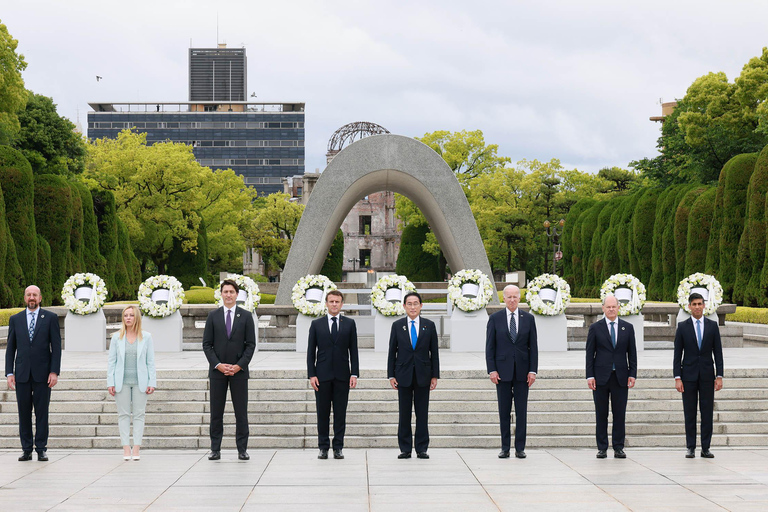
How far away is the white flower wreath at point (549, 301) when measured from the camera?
1493 cm

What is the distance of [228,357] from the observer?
8.36 metres

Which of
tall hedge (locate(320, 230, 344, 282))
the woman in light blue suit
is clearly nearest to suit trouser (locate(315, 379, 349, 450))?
the woman in light blue suit

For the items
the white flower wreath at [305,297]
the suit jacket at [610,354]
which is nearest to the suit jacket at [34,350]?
the suit jacket at [610,354]

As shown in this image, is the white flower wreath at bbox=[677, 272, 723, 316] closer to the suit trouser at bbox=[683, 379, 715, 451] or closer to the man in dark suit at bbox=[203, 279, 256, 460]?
the suit trouser at bbox=[683, 379, 715, 451]

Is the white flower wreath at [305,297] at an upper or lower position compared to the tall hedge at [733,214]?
lower

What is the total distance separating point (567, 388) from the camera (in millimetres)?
10555

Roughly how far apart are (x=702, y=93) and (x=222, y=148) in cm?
10050

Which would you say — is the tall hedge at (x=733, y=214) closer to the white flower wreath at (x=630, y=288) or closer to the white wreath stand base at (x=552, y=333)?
the white flower wreath at (x=630, y=288)

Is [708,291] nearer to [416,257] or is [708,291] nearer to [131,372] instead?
[131,372]

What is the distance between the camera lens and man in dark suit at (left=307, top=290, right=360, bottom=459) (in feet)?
27.6

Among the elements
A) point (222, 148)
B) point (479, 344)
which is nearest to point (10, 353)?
point (479, 344)

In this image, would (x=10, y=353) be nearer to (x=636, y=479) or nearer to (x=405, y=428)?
(x=405, y=428)

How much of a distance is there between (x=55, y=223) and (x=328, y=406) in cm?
2054

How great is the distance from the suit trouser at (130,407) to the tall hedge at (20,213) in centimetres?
1681
